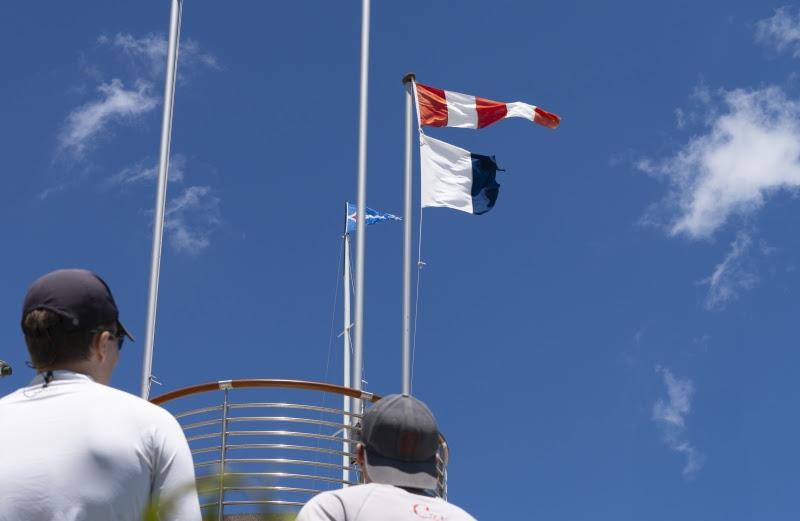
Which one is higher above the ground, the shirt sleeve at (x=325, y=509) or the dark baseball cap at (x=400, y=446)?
the dark baseball cap at (x=400, y=446)

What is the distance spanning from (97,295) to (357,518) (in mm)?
878

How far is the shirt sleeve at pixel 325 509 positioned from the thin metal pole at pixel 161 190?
7.39 meters

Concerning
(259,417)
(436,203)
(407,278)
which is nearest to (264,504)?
(259,417)

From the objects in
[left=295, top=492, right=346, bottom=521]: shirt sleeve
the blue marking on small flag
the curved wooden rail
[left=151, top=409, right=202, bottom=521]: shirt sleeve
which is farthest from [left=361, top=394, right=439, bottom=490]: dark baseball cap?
the blue marking on small flag

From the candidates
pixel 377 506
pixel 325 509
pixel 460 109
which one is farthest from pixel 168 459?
pixel 460 109

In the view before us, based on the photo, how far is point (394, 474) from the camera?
303 cm

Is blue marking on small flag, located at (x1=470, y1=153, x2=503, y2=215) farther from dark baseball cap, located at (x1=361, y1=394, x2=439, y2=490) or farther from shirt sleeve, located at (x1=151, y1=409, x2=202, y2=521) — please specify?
shirt sleeve, located at (x1=151, y1=409, x2=202, y2=521)

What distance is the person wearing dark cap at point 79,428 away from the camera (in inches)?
91.6

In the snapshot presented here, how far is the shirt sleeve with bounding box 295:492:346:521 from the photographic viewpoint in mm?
2793

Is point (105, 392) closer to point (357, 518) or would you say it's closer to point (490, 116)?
point (357, 518)

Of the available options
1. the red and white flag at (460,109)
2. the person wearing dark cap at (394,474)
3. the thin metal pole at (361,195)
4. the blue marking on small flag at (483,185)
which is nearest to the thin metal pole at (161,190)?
the thin metal pole at (361,195)

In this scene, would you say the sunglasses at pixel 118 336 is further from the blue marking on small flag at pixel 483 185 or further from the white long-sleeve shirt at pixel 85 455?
the blue marking on small flag at pixel 483 185

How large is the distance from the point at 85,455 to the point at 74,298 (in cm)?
38

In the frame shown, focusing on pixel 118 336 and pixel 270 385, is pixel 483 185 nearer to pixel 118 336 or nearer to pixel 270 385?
pixel 270 385
